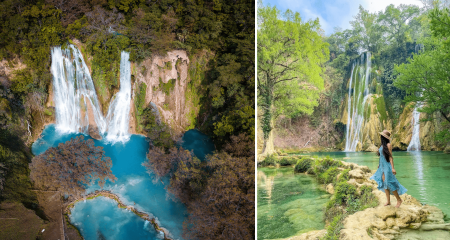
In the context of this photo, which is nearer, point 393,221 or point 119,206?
point 393,221

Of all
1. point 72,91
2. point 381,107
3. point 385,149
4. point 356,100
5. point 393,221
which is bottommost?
point 393,221

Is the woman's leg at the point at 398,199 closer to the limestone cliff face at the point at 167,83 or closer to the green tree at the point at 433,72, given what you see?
the green tree at the point at 433,72

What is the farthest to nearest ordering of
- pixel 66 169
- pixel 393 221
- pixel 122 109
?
1. pixel 122 109
2. pixel 66 169
3. pixel 393 221

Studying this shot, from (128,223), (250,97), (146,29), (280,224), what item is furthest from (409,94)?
(128,223)

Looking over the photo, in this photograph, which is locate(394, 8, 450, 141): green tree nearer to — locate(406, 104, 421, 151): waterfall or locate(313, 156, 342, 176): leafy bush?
locate(406, 104, 421, 151): waterfall

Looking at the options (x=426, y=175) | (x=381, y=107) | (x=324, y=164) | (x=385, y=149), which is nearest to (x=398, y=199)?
(x=426, y=175)

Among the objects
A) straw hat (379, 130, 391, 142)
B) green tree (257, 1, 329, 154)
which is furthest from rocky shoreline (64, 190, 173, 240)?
straw hat (379, 130, 391, 142)

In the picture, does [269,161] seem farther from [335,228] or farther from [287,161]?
[335,228]
